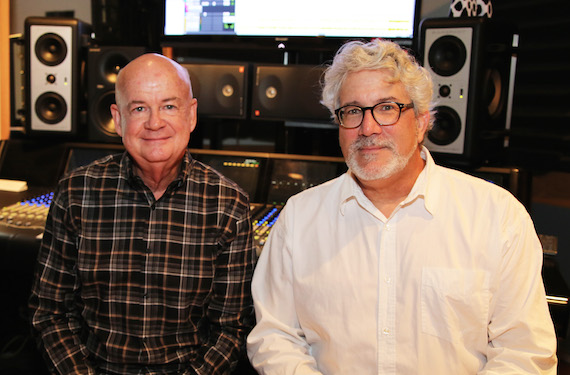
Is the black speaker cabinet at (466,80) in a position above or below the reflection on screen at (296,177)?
above

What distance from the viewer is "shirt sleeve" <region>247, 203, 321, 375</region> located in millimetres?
1269

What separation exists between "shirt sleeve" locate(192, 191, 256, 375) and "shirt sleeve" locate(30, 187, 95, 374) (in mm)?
Result: 346

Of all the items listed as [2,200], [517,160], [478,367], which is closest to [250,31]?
[2,200]

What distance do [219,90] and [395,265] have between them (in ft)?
4.04

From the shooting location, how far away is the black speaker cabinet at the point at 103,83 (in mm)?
2164


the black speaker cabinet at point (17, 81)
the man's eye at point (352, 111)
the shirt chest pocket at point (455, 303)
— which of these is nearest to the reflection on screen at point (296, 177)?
the man's eye at point (352, 111)

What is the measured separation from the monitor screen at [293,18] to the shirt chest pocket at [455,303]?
3.75ft

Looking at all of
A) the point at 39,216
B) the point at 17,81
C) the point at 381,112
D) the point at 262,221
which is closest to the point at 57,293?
the point at 39,216

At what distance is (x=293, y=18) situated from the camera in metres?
2.12

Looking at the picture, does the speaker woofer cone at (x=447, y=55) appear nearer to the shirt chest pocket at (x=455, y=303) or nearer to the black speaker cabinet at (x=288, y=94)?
the black speaker cabinet at (x=288, y=94)

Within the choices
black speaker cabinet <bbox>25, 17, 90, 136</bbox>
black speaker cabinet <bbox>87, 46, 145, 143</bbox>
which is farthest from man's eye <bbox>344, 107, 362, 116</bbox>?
black speaker cabinet <bbox>25, 17, 90, 136</bbox>

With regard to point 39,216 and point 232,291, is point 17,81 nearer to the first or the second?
point 39,216

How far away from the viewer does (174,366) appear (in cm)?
135

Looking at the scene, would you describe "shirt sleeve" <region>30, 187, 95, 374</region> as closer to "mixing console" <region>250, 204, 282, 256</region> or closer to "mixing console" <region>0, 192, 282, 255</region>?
"mixing console" <region>0, 192, 282, 255</region>
